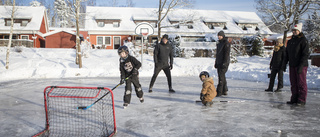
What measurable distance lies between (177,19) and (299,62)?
31.3 meters

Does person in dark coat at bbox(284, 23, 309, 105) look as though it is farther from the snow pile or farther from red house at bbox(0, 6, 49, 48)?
red house at bbox(0, 6, 49, 48)

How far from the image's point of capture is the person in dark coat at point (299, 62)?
583 centimetres

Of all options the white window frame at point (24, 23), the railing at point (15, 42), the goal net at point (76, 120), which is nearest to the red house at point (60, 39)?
the white window frame at point (24, 23)

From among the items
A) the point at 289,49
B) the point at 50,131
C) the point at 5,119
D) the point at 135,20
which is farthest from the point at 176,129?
the point at 135,20

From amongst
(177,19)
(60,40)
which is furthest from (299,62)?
(60,40)

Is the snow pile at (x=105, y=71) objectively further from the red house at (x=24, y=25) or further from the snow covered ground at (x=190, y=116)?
the red house at (x=24, y=25)

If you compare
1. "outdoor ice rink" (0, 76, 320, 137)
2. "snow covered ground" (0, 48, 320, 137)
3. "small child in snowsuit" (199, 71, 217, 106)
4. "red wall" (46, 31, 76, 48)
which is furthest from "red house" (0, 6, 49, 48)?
"small child in snowsuit" (199, 71, 217, 106)

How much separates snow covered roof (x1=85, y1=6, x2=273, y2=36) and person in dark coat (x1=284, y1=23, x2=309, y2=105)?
27391mm

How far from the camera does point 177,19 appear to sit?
36.4 m

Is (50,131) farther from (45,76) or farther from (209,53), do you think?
(209,53)

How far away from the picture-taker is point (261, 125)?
14.5 feet

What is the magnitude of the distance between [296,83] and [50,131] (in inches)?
224

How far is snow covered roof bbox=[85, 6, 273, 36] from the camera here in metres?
34.7

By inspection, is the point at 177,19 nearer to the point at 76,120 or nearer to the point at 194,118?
the point at 194,118
